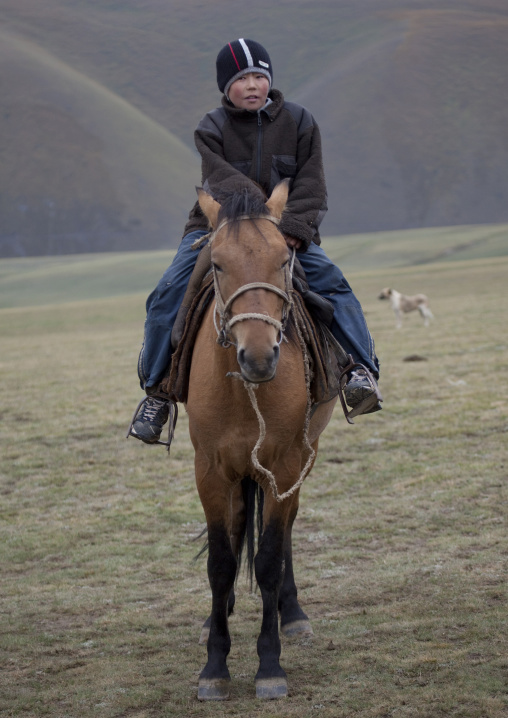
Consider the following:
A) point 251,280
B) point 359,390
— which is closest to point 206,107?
point 359,390

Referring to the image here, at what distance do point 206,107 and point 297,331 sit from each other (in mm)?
152911

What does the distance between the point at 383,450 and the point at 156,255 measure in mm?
64038

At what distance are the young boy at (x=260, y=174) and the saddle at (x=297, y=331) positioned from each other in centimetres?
11

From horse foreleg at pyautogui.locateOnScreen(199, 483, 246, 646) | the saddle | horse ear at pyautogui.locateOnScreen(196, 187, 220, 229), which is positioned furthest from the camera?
horse foreleg at pyautogui.locateOnScreen(199, 483, 246, 646)

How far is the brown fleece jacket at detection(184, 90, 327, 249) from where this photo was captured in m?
4.74

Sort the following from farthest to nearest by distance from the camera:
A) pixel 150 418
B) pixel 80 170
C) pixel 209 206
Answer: pixel 80 170 → pixel 150 418 → pixel 209 206

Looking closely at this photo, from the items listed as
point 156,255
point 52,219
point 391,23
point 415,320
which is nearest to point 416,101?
point 391,23

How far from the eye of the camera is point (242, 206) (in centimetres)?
384

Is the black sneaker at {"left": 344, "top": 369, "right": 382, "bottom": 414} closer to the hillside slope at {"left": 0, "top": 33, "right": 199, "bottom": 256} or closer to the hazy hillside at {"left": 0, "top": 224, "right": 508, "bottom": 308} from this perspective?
the hazy hillside at {"left": 0, "top": 224, "right": 508, "bottom": 308}

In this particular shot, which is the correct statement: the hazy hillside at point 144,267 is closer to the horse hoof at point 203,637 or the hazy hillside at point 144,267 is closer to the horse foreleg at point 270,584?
the horse hoof at point 203,637

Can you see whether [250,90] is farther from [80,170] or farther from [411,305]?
[80,170]

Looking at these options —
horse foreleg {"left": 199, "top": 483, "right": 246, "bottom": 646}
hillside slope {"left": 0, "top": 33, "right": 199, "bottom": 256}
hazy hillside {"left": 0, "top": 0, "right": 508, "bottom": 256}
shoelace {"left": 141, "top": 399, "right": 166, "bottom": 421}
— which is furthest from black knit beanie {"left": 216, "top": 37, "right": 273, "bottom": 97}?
hazy hillside {"left": 0, "top": 0, "right": 508, "bottom": 256}

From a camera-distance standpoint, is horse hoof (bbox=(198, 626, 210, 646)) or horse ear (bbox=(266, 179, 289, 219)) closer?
horse ear (bbox=(266, 179, 289, 219))

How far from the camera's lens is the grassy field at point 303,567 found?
13.4 ft
